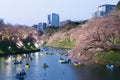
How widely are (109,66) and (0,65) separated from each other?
16937 millimetres

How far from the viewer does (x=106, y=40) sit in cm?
4512

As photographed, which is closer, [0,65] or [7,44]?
[0,65]

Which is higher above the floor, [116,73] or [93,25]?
[93,25]

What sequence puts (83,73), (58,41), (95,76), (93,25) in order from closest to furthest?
1. (95,76)
2. (83,73)
3. (93,25)
4. (58,41)

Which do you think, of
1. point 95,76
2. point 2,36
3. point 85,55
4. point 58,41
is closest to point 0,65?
point 85,55

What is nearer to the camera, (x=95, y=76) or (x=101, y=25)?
(x=95, y=76)

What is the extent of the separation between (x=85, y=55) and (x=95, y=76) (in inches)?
228

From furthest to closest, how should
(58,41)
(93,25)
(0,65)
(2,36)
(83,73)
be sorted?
(58,41)
(2,36)
(0,65)
(93,25)
(83,73)

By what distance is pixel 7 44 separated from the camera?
77.1 meters

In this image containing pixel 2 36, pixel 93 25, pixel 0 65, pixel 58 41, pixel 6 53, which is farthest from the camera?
pixel 58 41

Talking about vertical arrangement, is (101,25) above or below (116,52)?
above

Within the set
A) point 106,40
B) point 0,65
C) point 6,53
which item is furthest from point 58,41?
point 106,40

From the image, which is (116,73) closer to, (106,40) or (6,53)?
(106,40)

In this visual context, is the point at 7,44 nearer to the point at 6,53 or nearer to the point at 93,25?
the point at 6,53
